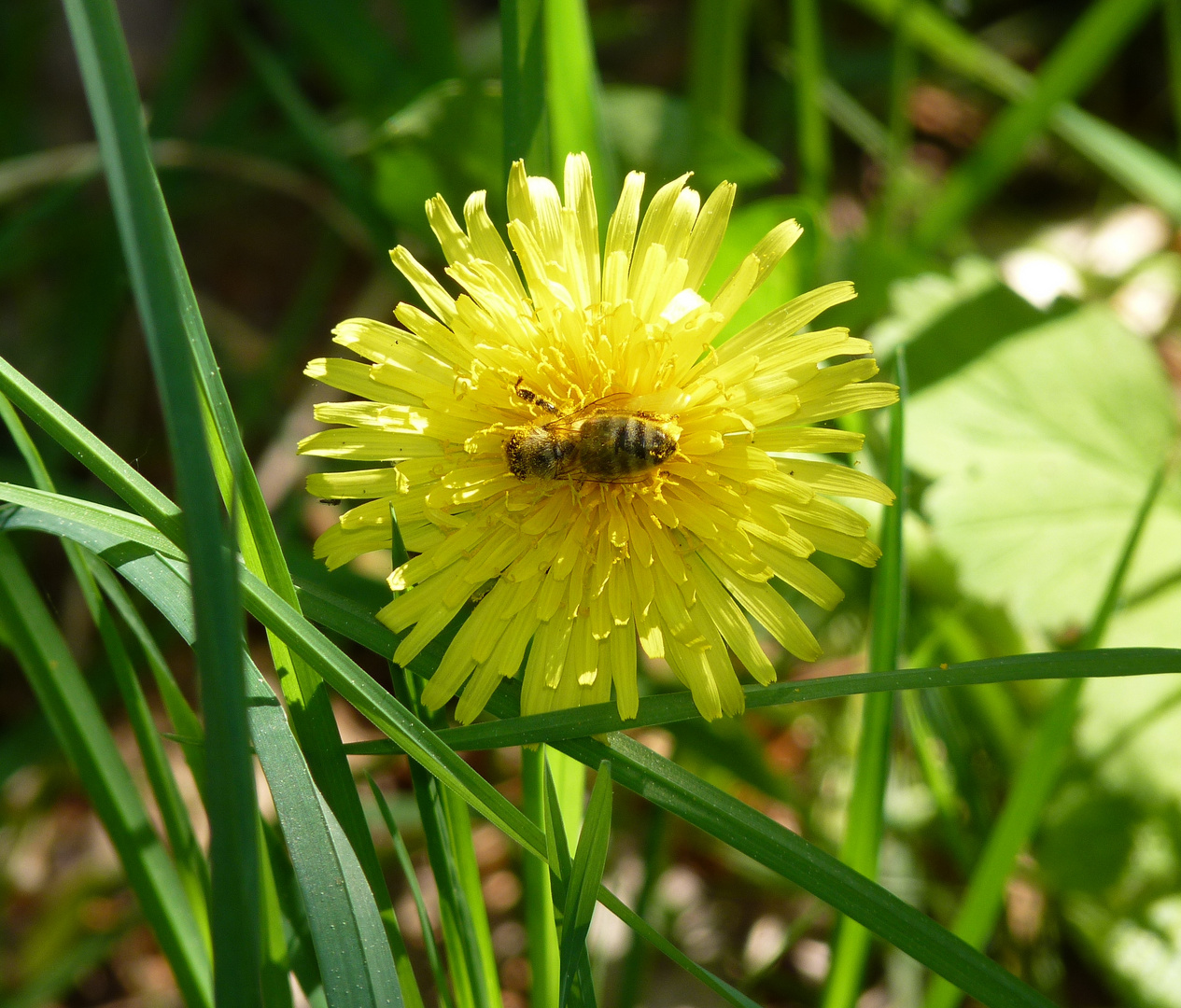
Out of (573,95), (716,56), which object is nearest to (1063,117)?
(716,56)

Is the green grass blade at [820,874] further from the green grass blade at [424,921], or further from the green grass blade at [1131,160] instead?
the green grass blade at [1131,160]

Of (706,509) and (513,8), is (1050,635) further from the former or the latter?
(513,8)

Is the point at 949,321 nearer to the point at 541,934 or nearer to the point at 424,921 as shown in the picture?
the point at 541,934

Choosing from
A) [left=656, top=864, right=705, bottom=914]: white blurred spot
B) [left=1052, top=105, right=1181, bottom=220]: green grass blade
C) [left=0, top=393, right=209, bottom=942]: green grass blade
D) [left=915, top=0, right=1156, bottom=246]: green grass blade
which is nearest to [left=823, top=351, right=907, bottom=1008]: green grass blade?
[left=656, top=864, right=705, bottom=914]: white blurred spot

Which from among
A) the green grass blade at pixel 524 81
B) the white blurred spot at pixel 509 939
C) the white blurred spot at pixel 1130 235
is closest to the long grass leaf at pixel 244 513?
the green grass blade at pixel 524 81

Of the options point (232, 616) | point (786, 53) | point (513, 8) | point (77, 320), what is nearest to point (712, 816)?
point (232, 616)

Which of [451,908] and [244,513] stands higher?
[244,513]

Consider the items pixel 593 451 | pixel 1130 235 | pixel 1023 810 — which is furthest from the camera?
pixel 1130 235
